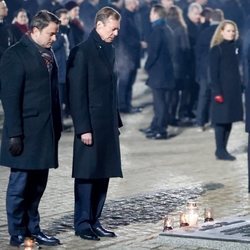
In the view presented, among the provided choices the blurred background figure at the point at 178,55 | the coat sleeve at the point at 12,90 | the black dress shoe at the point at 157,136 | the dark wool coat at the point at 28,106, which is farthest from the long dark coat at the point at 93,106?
the blurred background figure at the point at 178,55

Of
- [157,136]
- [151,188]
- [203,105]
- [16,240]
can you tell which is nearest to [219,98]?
[157,136]

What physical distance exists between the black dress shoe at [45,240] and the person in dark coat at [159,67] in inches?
317

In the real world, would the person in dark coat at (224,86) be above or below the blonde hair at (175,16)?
below

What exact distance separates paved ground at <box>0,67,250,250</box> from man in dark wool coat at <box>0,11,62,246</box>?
1.08 ft

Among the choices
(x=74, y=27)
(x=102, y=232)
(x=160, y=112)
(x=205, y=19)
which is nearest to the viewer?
(x=102, y=232)

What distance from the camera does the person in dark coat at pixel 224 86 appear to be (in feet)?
46.1

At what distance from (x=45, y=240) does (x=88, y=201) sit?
1.82 ft

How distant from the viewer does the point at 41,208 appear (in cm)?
1030

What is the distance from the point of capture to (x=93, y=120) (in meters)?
8.80

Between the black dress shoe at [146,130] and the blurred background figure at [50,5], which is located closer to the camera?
the black dress shoe at [146,130]

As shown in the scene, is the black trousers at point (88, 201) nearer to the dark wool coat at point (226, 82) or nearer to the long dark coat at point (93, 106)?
the long dark coat at point (93, 106)

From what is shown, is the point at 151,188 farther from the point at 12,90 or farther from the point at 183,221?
the point at 12,90

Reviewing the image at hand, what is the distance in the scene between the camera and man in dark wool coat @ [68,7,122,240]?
8727 mm

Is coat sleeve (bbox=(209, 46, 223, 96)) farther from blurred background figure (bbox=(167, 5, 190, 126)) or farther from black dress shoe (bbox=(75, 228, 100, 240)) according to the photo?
black dress shoe (bbox=(75, 228, 100, 240))
